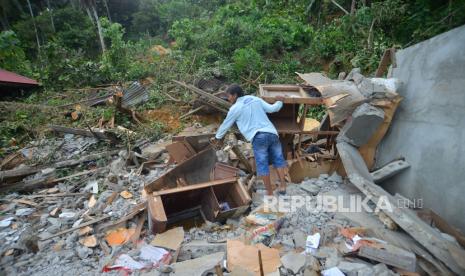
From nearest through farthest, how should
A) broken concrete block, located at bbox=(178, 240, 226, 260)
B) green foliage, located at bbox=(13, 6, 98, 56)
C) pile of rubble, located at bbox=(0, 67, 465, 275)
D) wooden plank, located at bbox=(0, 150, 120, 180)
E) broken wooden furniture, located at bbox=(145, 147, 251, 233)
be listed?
pile of rubble, located at bbox=(0, 67, 465, 275) → broken concrete block, located at bbox=(178, 240, 226, 260) → broken wooden furniture, located at bbox=(145, 147, 251, 233) → wooden plank, located at bbox=(0, 150, 120, 180) → green foliage, located at bbox=(13, 6, 98, 56)

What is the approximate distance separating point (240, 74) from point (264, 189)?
6.31 m

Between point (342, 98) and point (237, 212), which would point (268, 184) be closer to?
point (237, 212)

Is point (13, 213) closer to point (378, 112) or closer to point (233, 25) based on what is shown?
point (378, 112)

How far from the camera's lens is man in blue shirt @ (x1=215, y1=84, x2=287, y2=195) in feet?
13.9

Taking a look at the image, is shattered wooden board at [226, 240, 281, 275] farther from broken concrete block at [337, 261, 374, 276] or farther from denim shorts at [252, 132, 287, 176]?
denim shorts at [252, 132, 287, 176]

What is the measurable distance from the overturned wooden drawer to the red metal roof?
33.3ft

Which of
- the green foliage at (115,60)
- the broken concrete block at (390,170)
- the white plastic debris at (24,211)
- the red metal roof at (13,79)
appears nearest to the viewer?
the broken concrete block at (390,170)

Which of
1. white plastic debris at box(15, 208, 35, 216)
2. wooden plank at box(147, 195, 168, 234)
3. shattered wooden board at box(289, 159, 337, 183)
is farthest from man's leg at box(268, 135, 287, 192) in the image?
white plastic debris at box(15, 208, 35, 216)

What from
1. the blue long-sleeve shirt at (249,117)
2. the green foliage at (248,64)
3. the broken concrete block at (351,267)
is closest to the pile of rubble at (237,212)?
the broken concrete block at (351,267)

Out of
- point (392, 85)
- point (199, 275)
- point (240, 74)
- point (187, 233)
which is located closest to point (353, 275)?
point (199, 275)

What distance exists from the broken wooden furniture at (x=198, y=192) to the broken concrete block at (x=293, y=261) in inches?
45.2

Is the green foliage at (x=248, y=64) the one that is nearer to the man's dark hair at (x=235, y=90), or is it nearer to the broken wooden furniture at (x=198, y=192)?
the broken wooden furniture at (x=198, y=192)

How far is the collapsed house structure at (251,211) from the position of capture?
3.05m

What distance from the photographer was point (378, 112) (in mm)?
4145
